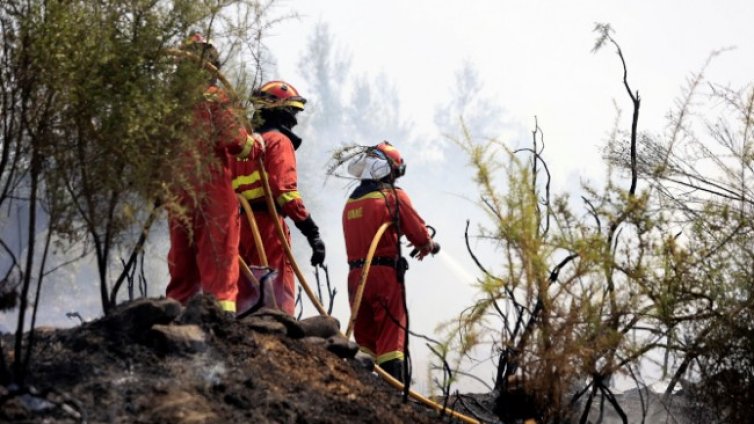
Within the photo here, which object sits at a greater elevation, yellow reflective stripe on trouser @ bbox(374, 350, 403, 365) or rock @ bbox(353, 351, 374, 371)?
yellow reflective stripe on trouser @ bbox(374, 350, 403, 365)

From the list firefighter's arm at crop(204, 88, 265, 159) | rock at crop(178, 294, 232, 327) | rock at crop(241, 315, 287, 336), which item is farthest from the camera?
rock at crop(241, 315, 287, 336)

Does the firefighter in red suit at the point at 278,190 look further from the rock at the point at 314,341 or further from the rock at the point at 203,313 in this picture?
the rock at the point at 203,313

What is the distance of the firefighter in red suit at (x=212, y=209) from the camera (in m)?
5.93

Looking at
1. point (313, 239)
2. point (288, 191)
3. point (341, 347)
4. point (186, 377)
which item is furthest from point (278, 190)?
point (186, 377)

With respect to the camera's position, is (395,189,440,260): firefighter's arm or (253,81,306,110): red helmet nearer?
(253,81,306,110): red helmet

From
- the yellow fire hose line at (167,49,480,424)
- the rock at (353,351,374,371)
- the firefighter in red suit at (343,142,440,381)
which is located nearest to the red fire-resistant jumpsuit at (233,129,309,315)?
the yellow fire hose line at (167,49,480,424)

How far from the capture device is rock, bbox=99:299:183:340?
550cm

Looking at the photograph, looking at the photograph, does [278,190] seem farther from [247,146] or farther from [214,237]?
[247,146]

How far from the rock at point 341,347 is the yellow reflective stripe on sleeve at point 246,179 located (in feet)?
6.04

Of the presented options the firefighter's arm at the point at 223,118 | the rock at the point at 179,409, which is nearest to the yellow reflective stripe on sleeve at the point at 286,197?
the firefighter's arm at the point at 223,118

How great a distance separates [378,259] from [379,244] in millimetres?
122

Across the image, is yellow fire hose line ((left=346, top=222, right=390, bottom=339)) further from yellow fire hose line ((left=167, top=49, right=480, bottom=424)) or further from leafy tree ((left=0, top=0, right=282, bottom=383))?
leafy tree ((left=0, top=0, right=282, bottom=383))

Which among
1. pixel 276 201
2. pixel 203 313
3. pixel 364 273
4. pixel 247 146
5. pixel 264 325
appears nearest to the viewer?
pixel 203 313

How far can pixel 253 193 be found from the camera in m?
8.28
